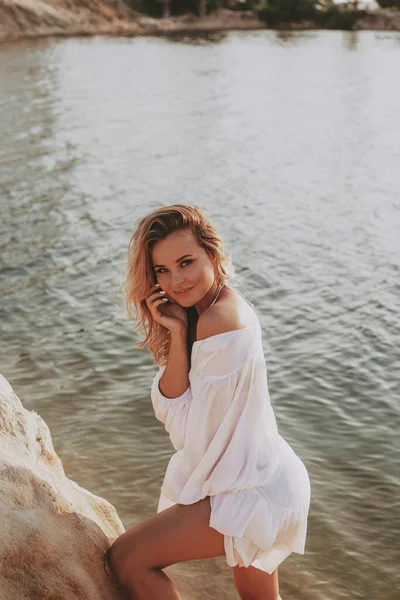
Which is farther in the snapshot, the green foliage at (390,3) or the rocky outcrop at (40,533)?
the green foliage at (390,3)

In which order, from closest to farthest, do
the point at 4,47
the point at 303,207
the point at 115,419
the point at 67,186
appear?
the point at 115,419 → the point at 303,207 → the point at 67,186 → the point at 4,47

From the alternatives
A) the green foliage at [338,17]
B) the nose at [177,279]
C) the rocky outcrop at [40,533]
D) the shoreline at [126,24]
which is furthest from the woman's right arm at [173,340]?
the green foliage at [338,17]

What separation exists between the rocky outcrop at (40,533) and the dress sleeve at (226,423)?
1.63 ft

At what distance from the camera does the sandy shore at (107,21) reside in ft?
219

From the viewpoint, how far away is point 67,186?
1712 cm

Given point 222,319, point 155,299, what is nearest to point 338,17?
point 155,299

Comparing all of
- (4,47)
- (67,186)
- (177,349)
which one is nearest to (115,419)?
(177,349)

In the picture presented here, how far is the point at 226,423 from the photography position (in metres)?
3.54

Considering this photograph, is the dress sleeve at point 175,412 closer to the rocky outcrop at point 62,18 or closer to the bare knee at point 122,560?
the bare knee at point 122,560

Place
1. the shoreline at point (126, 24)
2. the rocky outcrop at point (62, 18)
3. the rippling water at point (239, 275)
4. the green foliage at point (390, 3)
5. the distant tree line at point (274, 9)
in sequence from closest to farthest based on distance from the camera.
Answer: the rippling water at point (239, 275) → the rocky outcrop at point (62, 18) → the shoreline at point (126, 24) → the distant tree line at point (274, 9) → the green foliage at point (390, 3)

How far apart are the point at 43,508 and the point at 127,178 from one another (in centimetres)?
1510

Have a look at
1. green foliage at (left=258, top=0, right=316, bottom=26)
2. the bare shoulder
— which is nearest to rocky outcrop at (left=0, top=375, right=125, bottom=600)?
the bare shoulder

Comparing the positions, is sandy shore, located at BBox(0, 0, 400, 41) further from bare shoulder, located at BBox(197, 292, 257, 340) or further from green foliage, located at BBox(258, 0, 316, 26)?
bare shoulder, located at BBox(197, 292, 257, 340)

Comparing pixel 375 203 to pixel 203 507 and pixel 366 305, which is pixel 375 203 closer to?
pixel 366 305
